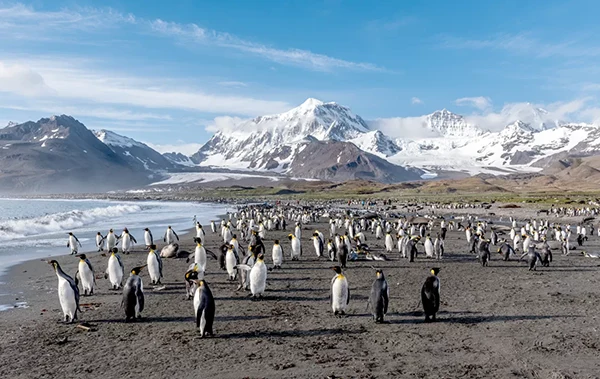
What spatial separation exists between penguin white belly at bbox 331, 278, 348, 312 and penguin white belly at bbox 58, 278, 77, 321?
5299 millimetres

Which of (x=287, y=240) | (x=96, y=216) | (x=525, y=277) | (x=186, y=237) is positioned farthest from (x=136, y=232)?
(x=525, y=277)

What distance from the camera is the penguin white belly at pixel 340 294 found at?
34.1ft

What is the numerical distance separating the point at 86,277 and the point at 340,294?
655 centimetres

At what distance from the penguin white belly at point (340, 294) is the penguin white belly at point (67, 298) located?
5.30 metres

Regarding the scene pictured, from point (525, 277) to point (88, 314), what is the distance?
12.4m

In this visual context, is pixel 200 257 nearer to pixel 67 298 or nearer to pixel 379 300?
pixel 67 298

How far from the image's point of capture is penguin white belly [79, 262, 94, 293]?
40.7 ft

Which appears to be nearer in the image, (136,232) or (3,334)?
(3,334)

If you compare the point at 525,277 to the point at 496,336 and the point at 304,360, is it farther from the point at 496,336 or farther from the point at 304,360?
the point at 304,360

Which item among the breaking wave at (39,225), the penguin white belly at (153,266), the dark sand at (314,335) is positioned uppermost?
the penguin white belly at (153,266)

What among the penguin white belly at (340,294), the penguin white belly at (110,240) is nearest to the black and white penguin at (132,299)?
the penguin white belly at (340,294)

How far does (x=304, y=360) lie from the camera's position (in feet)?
25.7

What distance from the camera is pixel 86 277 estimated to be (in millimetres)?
12523

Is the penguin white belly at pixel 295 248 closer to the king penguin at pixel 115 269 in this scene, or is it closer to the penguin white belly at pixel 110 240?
the king penguin at pixel 115 269
